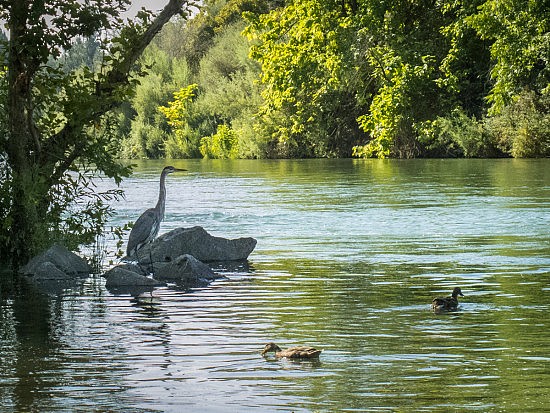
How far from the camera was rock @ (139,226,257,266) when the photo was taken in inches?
632

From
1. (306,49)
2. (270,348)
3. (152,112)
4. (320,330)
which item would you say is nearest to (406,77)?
(306,49)

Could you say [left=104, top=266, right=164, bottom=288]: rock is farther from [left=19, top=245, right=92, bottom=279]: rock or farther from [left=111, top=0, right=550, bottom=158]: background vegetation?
[left=111, top=0, right=550, bottom=158]: background vegetation

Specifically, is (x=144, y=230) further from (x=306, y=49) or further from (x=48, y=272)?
(x=306, y=49)

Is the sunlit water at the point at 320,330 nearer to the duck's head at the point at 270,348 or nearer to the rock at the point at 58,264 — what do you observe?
the duck's head at the point at 270,348

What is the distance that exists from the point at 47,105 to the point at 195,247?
3.01 metres

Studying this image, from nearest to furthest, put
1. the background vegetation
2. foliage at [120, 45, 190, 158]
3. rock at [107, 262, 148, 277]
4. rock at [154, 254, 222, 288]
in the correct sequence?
rock at [154, 254, 222, 288], rock at [107, 262, 148, 277], the background vegetation, foliage at [120, 45, 190, 158]

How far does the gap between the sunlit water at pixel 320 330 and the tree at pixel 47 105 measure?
4.79ft

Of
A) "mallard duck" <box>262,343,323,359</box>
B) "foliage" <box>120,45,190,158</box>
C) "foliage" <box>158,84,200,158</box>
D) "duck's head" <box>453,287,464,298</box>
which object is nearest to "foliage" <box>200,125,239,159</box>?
"foliage" <box>158,84,200,158</box>

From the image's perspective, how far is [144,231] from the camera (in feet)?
48.8

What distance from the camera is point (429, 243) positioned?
17.8m

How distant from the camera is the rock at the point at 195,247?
16.0m

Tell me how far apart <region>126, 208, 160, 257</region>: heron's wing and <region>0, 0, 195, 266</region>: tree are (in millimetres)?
637

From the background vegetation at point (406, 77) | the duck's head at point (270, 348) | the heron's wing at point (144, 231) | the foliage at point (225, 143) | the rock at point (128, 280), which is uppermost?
the background vegetation at point (406, 77)

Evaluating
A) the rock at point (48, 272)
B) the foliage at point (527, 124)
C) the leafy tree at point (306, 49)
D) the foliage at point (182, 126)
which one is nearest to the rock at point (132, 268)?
the rock at point (48, 272)
